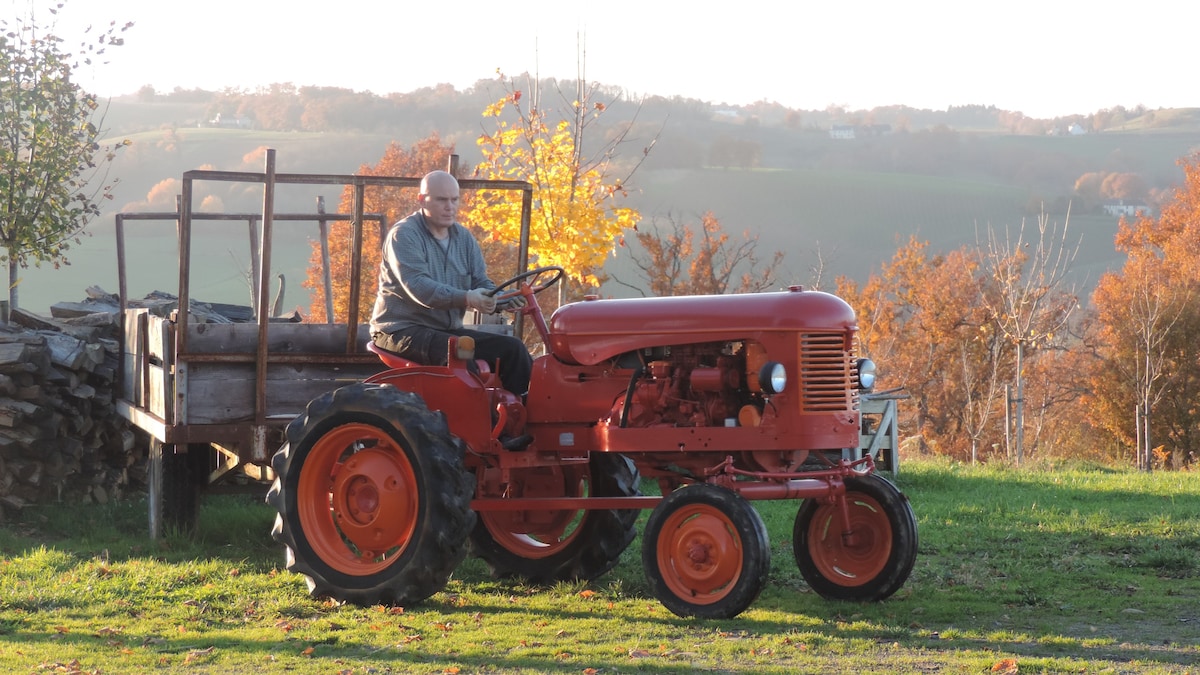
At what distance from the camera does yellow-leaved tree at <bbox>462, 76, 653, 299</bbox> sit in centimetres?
1694

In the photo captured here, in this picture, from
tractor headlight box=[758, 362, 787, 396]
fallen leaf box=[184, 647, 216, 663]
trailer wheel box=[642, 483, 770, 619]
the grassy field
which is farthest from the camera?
tractor headlight box=[758, 362, 787, 396]

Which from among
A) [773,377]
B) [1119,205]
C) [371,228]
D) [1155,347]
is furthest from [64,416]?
[1119,205]

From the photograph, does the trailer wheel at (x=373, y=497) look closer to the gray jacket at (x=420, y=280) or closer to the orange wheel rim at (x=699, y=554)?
the gray jacket at (x=420, y=280)

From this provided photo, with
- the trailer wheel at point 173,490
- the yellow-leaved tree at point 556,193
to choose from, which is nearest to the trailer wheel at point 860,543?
the trailer wheel at point 173,490

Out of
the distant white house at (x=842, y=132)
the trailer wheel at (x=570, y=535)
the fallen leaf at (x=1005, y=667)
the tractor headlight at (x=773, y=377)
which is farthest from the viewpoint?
the distant white house at (x=842, y=132)

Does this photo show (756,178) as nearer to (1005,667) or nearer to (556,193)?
(556,193)

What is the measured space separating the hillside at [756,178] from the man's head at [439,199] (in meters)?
46.6

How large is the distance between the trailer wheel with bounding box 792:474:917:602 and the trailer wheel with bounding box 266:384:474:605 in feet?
5.55

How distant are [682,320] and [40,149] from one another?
1065 centimetres

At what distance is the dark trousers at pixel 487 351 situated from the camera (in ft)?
→ 22.7

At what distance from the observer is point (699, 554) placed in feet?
19.3

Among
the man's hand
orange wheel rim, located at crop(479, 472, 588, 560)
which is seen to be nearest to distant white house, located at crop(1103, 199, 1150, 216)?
orange wheel rim, located at crop(479, 472, 588, 560)

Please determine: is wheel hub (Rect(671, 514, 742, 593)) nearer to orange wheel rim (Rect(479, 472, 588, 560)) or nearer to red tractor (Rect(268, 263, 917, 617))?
red tractor (Rect(268, 263, 917, 617))

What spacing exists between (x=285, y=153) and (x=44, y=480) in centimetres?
6696
